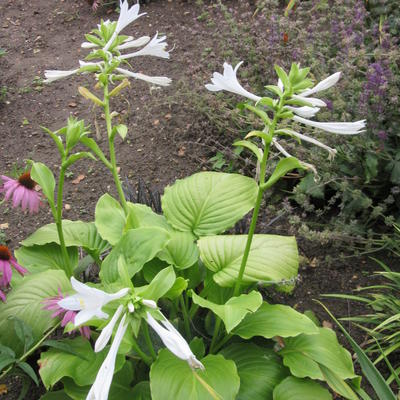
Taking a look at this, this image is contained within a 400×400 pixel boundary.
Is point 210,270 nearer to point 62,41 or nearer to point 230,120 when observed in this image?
point 230,120

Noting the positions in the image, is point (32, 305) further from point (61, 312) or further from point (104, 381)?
point (104, 381)

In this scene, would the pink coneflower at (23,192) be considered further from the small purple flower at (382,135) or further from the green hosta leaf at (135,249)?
the small purple flower at (382,135)

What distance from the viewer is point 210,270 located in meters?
2.02

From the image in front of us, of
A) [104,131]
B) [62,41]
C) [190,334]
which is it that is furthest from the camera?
[62,41]

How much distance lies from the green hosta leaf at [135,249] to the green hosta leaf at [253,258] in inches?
6.7

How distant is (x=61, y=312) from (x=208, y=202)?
0.67m

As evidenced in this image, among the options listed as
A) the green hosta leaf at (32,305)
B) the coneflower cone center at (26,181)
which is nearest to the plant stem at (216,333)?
the green hosta leaf at (32,305)

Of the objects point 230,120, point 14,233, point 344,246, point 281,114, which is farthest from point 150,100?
point 281,114

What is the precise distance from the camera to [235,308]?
160 centimetres

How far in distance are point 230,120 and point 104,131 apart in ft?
3.33

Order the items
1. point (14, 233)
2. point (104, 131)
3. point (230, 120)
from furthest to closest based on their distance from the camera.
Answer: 1. point (104, 131)
2. point (230, 120)
3. point (14, 233)

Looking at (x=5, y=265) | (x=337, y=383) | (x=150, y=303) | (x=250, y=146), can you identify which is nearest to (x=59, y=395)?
(x=5, y=265)

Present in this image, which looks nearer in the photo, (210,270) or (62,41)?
(210,270)

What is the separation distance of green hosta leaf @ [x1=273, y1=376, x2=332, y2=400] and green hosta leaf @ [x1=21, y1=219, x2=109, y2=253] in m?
0.84
